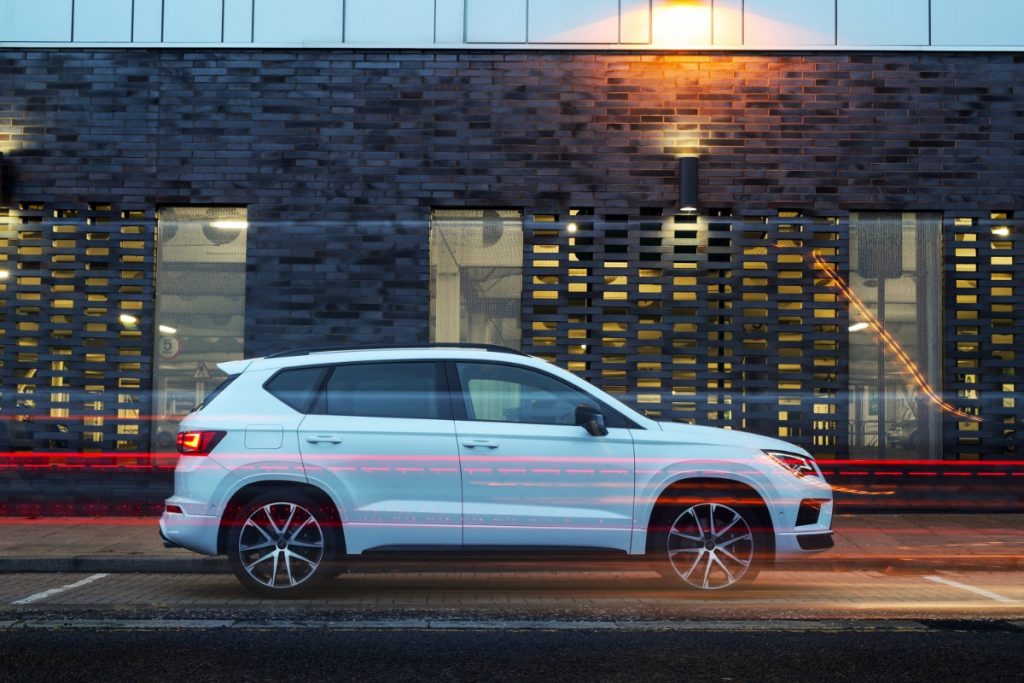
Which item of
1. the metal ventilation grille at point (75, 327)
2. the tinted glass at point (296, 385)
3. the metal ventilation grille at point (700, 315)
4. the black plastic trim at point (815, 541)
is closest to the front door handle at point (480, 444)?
the tinted glass at point (296, 385)

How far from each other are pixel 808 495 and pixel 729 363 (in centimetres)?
520

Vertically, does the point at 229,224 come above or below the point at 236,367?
above

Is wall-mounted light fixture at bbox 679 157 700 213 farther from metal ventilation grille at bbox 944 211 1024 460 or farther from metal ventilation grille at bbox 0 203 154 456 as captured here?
metal ventilation grille at bbox 0 203 154 456

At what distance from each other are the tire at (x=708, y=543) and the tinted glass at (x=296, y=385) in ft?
8.30

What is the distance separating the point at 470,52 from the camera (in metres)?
13.6

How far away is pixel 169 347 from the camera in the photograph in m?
13.7

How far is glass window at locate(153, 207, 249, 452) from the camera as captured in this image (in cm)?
1369

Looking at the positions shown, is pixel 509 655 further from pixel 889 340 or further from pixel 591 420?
pixel 889 340

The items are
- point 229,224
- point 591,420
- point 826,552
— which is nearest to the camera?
point 591,420

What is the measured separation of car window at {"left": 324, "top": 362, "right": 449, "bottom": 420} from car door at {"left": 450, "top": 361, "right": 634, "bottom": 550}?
11.4 inches

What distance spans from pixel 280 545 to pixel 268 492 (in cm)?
36

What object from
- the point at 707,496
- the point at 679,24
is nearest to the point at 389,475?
the point at 707,496

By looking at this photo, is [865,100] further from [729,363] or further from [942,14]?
[729,363]

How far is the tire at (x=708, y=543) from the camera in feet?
27.0
